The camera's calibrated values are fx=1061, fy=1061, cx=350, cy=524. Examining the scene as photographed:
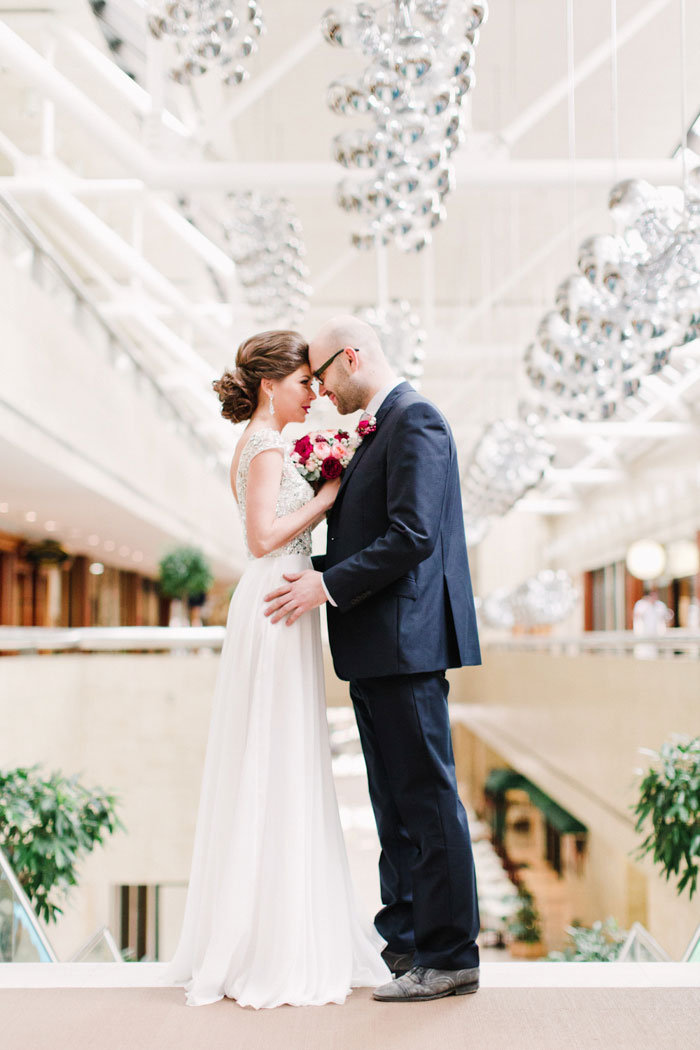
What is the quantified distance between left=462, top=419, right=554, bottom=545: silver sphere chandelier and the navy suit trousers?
15.4ft

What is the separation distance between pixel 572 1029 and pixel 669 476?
1708cm

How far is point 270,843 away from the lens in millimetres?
2746

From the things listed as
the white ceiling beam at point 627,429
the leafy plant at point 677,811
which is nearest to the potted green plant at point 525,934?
the white ceiling beam at point 627,429

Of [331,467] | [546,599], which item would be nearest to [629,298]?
[331,467]

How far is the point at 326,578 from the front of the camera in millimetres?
2680

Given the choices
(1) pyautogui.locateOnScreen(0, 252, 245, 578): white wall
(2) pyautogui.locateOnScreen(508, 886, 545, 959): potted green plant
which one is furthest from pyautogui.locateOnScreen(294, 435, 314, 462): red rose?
(2) pyautogui.locateOnScreen(508, 886, 545, 959): potted green plant

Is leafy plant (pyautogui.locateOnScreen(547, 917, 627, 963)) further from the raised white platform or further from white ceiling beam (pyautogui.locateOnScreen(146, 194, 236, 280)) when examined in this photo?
white ceiling beam (pyautogui.locateOnScreen(146, 194, 236, 280))

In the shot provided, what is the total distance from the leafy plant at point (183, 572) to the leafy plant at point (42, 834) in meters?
11.1

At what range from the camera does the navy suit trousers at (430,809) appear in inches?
104

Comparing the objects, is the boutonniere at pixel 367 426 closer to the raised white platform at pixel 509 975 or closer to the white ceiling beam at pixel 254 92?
the raised white platform at pixel 509 975

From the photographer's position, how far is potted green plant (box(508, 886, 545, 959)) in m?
13.9

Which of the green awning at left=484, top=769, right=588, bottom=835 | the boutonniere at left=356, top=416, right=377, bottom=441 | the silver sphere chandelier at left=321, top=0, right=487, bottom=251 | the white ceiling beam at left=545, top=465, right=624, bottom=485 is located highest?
the white ceiling beam at left=545, top=465, right=624, bottom=485

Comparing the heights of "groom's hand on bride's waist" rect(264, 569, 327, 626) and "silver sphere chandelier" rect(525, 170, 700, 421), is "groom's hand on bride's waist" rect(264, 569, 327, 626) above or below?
below

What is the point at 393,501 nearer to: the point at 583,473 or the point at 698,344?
the point at 698,344
